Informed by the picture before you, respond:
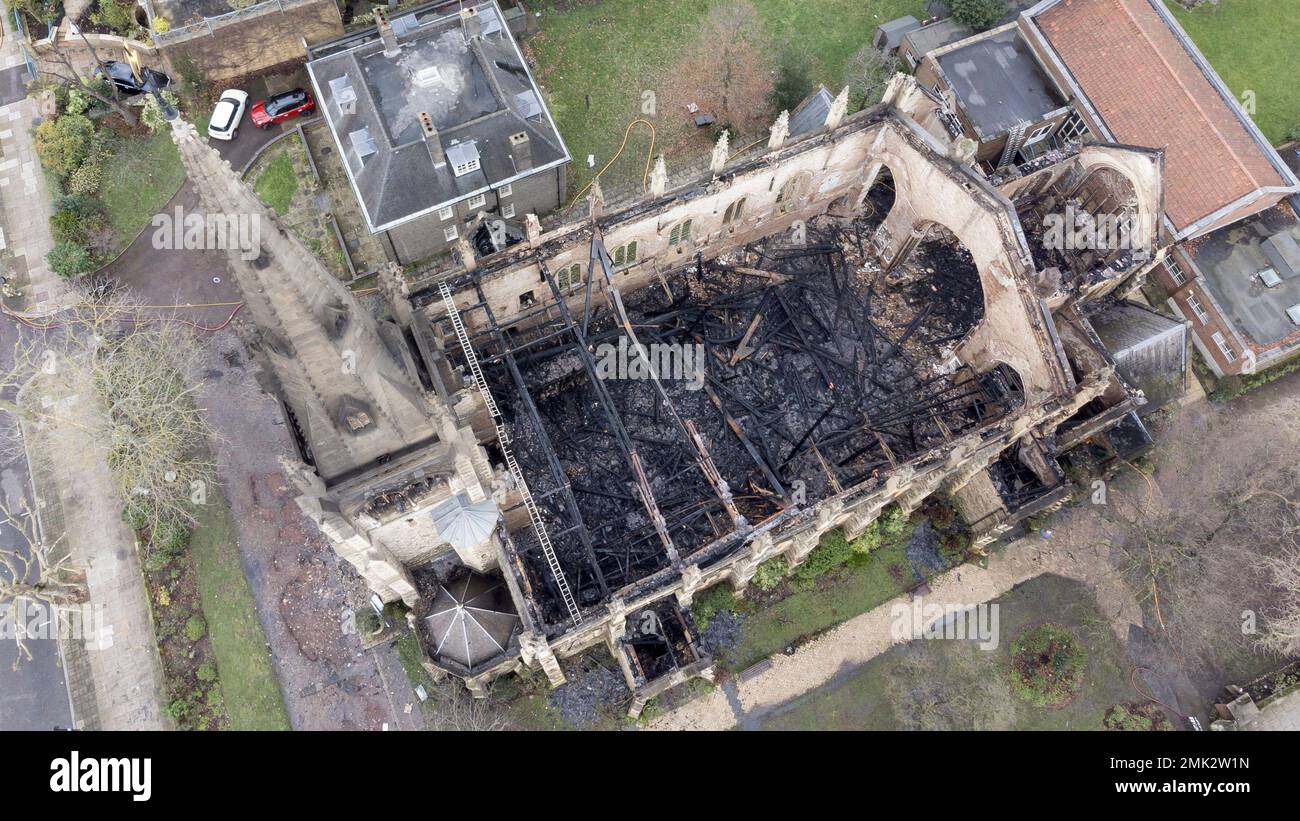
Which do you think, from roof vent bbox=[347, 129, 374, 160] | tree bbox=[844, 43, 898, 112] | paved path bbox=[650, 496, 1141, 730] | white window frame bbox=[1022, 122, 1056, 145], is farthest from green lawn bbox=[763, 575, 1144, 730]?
roof vent bbox=[347, 129, 374, 160]

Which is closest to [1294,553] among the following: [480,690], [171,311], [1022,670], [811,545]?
[1022,670]

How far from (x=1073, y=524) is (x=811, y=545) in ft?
59.2

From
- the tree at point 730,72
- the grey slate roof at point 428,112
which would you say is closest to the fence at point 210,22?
the grey slate roof at point 428,112

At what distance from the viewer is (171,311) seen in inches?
1982

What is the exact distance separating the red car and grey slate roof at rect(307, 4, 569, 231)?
5736 millimetres

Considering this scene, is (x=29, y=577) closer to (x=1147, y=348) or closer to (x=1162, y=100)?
(x=1147, y=348)

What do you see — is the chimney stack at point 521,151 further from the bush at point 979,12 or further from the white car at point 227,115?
the bush at point 979,12

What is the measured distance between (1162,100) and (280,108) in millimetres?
57303

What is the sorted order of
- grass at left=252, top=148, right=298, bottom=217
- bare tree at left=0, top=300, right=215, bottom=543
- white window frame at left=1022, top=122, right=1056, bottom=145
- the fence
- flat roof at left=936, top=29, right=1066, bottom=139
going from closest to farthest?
bare tree at left=0, top=300, right=215, bottom=543 < the fence < flat roof at left=936, top=29, right=1066, bottom=139 < white window frame at left=1022, top=122, right=1056, bottom=145 < grass at left=252, top=148, right=298, bottom=217

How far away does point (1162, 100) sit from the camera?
163ft

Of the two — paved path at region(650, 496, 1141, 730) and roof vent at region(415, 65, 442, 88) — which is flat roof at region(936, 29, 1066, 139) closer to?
paved path at region(650, 496, 1141, 730)

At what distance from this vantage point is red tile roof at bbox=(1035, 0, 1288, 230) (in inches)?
1898

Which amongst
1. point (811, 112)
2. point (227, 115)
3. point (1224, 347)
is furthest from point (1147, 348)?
point (227, 115)

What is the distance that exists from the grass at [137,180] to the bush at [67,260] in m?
2.75
